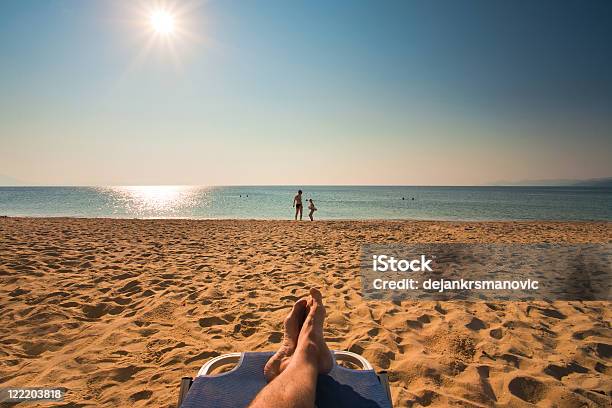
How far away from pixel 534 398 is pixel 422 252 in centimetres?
524

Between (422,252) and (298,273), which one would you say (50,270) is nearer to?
(298,273)

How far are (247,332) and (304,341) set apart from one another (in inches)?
54.7

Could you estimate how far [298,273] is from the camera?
214 inches

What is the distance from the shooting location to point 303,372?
180 centimetres

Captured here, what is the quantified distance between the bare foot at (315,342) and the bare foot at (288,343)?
0.09m

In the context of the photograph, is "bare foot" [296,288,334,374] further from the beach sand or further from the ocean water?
the ocean water

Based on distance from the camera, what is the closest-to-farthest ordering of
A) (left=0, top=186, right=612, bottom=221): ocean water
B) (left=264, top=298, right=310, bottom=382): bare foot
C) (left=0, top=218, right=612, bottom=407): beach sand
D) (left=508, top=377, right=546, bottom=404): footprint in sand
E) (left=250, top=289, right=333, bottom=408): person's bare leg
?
(left=250, top=289, right=333, bottom=408): person's bare leg, (left=264, top=298, right=310, bottom=382): bare foot, (left=508, top=377, right=546, bottom=404): footprint in sand, (left=0, top=218, right=612, bottom=407): beach sand, (left=0, top=186, right=612, bottom=221): ocean water

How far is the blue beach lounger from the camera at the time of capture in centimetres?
173

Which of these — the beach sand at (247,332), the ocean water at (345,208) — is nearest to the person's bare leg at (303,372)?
the beach sand at (247,332)

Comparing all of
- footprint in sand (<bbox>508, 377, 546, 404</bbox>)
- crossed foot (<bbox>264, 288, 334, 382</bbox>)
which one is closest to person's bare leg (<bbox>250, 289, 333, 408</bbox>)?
crossed foot (<bbox>264, 288, 334, 382</bbox>)

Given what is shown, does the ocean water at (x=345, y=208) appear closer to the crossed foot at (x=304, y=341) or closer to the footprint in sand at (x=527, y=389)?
the crossed foot at (x=304, y=341)

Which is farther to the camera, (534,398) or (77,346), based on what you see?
(77,346)

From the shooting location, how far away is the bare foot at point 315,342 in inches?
80.0

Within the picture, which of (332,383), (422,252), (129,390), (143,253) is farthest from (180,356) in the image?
(422,252)
